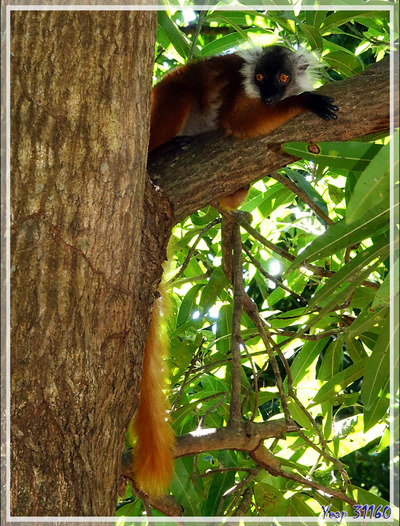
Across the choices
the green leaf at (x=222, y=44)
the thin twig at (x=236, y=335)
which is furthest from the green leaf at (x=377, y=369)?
the green leaf at (x=222, y=44)

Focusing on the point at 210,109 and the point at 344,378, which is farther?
the point at 210,109

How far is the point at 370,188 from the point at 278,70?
87.1 inches

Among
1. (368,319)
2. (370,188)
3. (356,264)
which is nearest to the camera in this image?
(370,188)

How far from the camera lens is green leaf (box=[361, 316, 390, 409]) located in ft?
6.62

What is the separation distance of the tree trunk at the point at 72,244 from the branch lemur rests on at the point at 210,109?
1.38 feet

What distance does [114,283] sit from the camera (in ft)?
6.11

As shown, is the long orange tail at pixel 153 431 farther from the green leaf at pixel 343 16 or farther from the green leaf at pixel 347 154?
the green leaf at pixel 343 16

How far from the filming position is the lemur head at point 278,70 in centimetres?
336

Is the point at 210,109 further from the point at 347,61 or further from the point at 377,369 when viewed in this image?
the point at 377,369

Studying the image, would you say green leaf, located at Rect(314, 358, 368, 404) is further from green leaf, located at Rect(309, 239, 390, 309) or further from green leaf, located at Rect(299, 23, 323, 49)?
green leaf, located at Rect(299, 23, 323, 49)

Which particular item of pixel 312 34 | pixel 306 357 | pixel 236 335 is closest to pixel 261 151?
pixel 312 34

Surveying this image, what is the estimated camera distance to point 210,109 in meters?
3.41

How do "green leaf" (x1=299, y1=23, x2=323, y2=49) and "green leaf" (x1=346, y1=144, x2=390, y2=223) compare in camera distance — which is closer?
"green leaf" (x1=346, y1=144, x2=390, y2=223)

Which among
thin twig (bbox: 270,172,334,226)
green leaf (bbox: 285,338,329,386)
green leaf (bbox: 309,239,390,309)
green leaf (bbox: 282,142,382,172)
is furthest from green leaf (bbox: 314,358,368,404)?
green leaf (bbox: 282,142,382,172)
